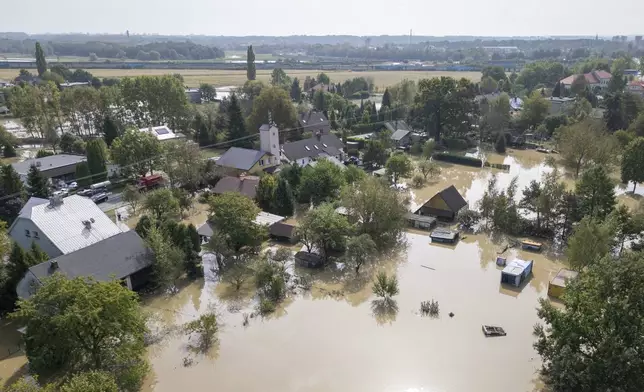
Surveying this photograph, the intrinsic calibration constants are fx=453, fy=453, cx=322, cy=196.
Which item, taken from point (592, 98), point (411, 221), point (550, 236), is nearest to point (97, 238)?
point (411, 221)

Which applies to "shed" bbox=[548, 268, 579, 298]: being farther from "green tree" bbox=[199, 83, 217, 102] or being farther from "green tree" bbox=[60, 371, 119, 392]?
"green tree" bbox=[199, 83, 217, 102]

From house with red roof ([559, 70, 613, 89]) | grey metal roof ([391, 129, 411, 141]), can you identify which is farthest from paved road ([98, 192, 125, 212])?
house with red roof ([559, 70, 613, 89])

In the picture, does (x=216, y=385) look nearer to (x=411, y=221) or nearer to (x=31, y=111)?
(x=411, y=221)

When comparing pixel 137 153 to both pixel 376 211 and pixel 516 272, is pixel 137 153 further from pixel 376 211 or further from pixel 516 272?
pixel 516 272

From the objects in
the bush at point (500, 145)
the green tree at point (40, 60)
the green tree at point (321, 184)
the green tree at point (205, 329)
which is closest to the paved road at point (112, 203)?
the green tree at point (321, 184)

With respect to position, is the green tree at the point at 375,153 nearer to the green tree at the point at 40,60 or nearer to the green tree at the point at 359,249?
the green tree at the point at 359,249

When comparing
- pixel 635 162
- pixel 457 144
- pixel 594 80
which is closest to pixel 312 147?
pixel 457 144

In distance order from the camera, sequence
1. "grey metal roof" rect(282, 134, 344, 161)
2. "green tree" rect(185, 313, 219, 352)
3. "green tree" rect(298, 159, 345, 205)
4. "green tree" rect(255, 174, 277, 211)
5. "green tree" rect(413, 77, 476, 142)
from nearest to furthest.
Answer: "green tree" rect(185, 313, 219, 352)
"green tree" rect(298, 159, 345, 205)
"green tree" rect(255, 174, 277, 211)
"grey metal roof" rect(282, 134, 344, 161)
"green tree" rect(413, 77, 476, 142)
